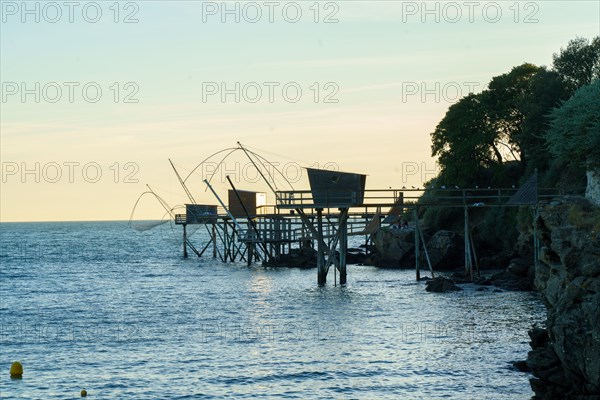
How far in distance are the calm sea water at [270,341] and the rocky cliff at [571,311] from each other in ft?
3.71

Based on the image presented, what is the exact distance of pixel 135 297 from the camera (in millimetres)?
59375

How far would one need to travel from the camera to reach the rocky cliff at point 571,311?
24453mm

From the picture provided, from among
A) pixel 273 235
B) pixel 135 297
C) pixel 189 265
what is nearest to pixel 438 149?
pixel 273 235

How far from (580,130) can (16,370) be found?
21601 mm

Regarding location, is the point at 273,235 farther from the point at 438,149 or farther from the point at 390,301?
the point at 390,301

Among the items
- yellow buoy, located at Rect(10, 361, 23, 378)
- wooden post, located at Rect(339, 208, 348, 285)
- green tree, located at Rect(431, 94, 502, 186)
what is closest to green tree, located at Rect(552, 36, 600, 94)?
green tree, located at Rect(431, 94, 502, 186)

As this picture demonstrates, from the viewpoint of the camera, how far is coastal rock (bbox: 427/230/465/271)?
70.0 metres

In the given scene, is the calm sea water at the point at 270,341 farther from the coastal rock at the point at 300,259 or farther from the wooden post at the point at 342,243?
the coastal rock at the point at 300,259

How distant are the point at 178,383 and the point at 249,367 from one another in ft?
10.1

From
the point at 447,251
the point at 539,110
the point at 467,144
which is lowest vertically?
the point at 447,251

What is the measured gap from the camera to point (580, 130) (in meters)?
34.4

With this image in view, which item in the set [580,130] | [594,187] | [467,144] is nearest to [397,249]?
[467,144]

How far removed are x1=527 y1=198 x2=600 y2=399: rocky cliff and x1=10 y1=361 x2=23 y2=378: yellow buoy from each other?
645 inches

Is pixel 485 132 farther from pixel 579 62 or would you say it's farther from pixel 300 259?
pixel 300 259
